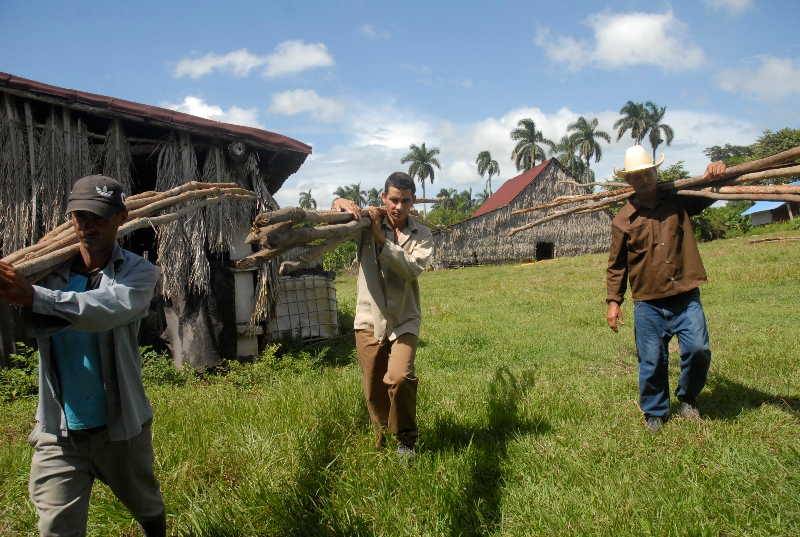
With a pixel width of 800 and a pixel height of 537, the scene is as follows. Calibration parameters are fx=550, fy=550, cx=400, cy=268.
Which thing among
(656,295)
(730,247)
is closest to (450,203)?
(730,247)

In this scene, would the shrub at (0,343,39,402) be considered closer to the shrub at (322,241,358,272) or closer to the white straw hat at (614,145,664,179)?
the white straw hat at (614,145,664,179)

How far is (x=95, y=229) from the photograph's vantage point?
Result: 2381 mm

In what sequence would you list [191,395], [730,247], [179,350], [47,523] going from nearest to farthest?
[47,523]
[191,395]
[179,350]
[730,247]

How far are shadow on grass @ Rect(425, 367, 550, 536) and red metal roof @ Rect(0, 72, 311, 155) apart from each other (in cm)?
466

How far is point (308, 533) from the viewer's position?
3.00m

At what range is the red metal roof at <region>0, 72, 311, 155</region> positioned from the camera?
20.9 ft

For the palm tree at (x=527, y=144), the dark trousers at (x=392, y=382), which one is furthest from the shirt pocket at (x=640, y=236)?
the palm tree at (x=527, y=144)

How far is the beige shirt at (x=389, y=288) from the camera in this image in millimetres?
3941

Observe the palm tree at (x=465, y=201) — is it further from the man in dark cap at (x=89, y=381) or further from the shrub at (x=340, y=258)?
the man in dark cap at (x=89, y=381)

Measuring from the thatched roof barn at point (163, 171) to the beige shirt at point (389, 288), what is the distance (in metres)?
4.26

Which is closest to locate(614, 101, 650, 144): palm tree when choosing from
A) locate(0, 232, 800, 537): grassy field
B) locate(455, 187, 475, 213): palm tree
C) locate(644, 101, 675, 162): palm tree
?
locate(644, 101, 675, 162): palm tree

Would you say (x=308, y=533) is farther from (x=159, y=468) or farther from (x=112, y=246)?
(x=112, y=246)

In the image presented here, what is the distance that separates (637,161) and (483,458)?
2.55m

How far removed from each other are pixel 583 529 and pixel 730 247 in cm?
2130
